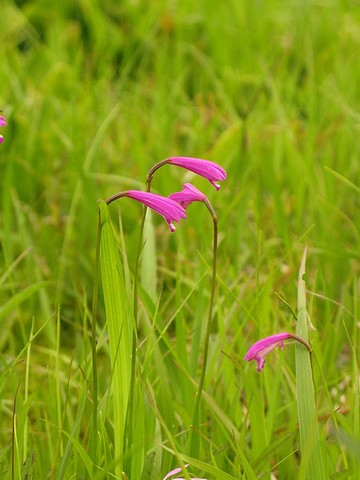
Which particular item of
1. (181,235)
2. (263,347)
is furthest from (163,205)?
(181,235)

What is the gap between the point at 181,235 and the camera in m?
2.11

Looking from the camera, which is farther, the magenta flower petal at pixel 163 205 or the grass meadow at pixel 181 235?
the grass meadow at pixel 181 235

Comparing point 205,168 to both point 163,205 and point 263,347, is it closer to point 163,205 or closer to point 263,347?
point 163,205

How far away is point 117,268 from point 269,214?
1229 millimetres

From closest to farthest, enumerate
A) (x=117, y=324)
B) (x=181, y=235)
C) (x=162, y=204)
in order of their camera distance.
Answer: (x=162, y=204) < (x=117, y=324) < (x=181, y=235)

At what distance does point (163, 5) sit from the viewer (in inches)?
148

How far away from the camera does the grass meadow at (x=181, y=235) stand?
1.18 m

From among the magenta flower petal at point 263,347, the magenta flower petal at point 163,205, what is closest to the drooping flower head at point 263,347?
the magenta flower petal at point 263,347

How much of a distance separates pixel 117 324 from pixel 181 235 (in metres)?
1.00

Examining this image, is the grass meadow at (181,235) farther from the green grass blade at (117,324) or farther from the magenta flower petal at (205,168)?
the magenta flower petal at (205,168)

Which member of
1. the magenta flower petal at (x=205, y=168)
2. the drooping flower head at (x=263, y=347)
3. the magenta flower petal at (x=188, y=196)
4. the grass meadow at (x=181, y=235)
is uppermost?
the magenta flower petal at (x=205, y=168)

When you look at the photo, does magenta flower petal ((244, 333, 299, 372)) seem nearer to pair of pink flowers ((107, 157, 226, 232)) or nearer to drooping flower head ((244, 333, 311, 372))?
drooping flower head ((244, 333, 311, 372))

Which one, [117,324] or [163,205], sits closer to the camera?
[163,205]

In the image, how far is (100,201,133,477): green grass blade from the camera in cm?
107
